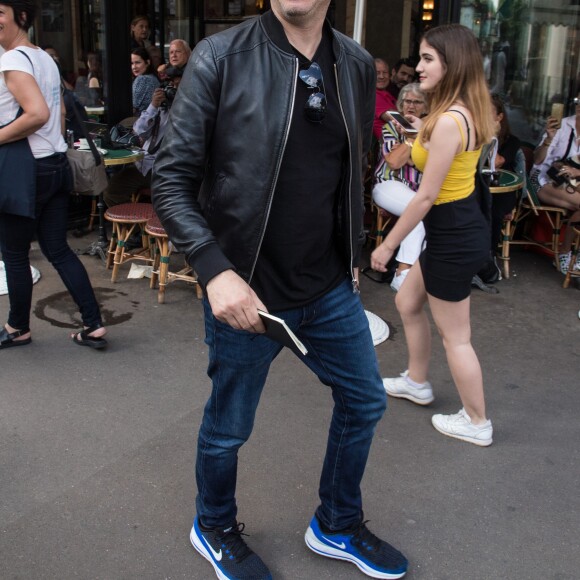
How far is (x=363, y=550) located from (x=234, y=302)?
1.17 m

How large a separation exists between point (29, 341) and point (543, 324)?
322 centimetres

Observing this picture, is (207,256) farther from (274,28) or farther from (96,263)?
(96,263)

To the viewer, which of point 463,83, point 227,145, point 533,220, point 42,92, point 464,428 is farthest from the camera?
point 533,220

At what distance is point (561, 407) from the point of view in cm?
388

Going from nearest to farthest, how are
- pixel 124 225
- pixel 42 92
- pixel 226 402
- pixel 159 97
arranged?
pixel 226 402, pixel 42 92, pixel 124 225, pixel 159 97

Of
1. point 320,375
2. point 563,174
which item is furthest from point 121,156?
point 320,375

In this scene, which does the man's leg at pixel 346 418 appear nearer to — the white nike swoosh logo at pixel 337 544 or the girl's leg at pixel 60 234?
the white nike swoosh logo at pixel 337 544

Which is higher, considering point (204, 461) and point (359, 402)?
point (359, 402)

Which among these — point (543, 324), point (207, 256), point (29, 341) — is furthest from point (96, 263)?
point (207, 256)

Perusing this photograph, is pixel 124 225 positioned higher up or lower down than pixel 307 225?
lower down

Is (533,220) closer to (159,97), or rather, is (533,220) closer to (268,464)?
(159,97)

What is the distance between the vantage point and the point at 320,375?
2.42 meters

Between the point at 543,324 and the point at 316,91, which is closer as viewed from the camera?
the point at 316,91

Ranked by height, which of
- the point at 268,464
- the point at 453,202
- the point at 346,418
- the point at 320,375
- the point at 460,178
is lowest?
the point at 268,464
